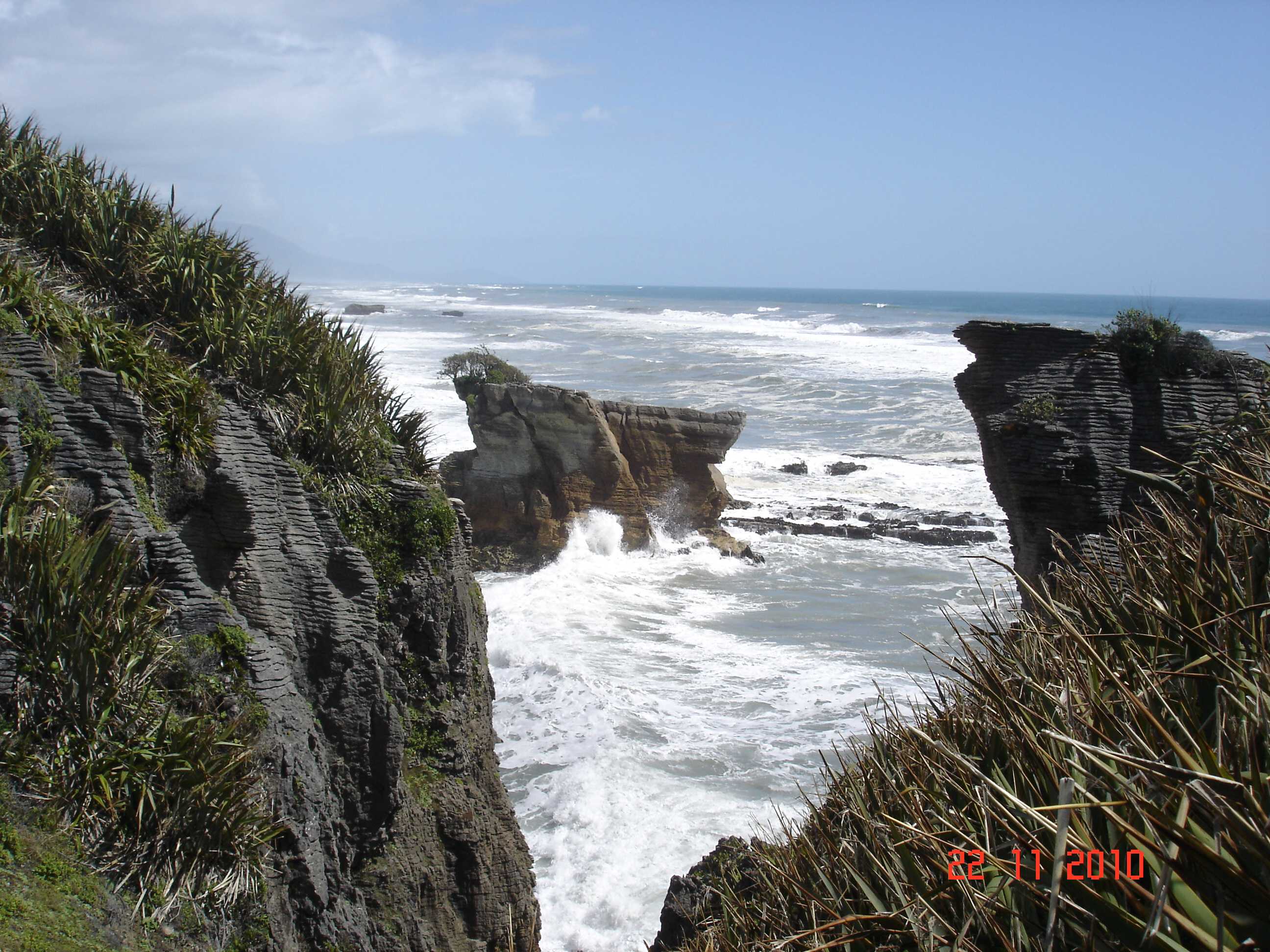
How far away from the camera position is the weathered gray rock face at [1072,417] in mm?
13102

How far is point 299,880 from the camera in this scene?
7621mm

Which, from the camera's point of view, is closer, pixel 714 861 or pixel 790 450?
pixel 714 861

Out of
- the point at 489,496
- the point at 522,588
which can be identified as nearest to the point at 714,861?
the point at 522,588

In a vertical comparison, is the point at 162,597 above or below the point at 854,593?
above

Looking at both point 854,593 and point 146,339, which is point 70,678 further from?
point 854,593

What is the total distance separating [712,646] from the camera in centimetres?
1820

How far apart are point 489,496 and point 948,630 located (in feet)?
36.6

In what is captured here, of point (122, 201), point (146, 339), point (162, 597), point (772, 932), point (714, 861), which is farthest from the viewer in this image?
point (122, 201)

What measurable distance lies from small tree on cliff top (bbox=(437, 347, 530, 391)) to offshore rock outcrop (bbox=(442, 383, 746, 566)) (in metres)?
1.40

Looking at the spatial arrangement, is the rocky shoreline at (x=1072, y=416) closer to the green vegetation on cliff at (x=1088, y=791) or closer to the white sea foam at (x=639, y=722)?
the white sea foam at (x=639, y=722)

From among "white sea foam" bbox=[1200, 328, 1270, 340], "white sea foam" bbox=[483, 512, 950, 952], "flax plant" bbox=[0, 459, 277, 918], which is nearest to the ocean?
"white sea foam" bbox=[483, 512, 950, 952]

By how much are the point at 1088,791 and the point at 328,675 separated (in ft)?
21.9

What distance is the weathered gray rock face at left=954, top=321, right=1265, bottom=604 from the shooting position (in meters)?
13.1
